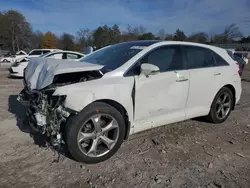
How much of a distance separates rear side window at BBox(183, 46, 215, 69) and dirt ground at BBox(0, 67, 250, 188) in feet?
4.03

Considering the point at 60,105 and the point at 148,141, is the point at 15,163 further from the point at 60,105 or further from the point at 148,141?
the point at 148,141

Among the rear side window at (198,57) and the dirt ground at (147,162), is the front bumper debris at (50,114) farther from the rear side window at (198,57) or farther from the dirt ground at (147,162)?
the rear side window at (198,57)

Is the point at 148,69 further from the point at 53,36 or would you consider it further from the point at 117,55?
the point at 53,36

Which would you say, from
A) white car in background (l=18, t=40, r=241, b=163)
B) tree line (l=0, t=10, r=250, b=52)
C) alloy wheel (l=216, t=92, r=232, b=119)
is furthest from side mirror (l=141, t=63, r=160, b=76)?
tree line (l=0, t=10, r=250, b=52)

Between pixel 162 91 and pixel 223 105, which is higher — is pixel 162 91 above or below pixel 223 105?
above

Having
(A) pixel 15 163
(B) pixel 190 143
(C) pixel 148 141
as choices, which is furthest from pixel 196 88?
(A) pixel 15 163

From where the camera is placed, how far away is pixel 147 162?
136 inches

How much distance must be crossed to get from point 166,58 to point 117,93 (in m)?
1.23

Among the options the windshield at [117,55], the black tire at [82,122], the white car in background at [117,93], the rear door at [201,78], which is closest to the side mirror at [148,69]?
the white car in background at [117,93]

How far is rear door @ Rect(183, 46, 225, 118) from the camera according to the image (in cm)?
444

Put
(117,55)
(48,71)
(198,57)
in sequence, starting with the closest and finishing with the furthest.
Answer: (48,71)
(117,55)
(198,57)

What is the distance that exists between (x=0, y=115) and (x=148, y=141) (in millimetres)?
3400

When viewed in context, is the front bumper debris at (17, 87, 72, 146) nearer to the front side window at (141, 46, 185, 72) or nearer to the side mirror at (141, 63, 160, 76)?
the side mirror at (141, 63, 160, 76)

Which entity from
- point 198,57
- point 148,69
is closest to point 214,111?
point 198,57
